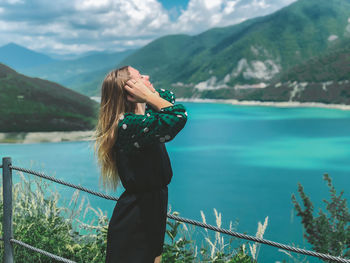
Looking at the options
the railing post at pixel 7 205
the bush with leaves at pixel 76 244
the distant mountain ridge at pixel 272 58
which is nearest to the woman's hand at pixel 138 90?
the railing post at pixel 7 205

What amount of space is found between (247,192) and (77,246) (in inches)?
941

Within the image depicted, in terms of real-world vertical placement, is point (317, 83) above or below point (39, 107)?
above

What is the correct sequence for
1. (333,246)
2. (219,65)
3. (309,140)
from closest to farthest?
(333,246) < (309,140) < (219,65)

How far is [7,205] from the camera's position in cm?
314

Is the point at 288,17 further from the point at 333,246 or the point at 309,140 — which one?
the point at 333,246

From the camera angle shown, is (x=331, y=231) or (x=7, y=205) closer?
(x=7, y=205)

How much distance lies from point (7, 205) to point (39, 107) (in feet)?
154

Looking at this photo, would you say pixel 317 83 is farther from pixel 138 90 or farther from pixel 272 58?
pixel 138 90

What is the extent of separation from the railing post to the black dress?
1.38 metres

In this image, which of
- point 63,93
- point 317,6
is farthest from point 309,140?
point 317,6

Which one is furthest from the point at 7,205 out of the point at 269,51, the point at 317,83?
the point at 269,51

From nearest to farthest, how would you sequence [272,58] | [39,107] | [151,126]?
[151,126] → [39,107] → [272,58]

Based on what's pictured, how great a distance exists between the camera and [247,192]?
27094mm

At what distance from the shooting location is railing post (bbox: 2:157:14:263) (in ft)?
10.0
